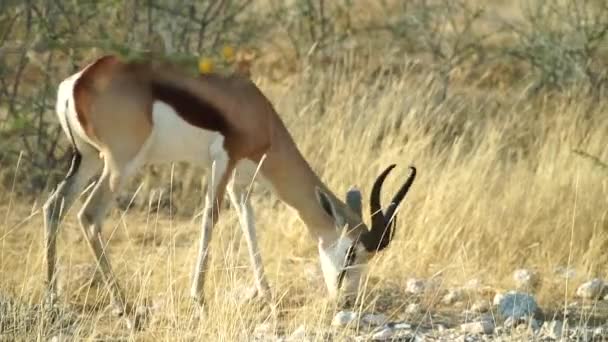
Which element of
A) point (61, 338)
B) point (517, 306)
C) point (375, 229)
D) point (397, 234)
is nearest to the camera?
point (61, 338)

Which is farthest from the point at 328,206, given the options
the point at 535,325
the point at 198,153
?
the point at 535,325

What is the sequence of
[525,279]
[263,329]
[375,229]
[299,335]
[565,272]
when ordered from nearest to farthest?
[299,335]
[263,329]
[375,229]
[525,279]
[565,272]

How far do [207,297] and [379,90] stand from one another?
16.8 feet

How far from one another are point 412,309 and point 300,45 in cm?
564

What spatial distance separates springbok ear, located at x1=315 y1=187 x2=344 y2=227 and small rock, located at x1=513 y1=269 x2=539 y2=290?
1178 millimetres

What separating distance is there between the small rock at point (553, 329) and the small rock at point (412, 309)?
76 cm

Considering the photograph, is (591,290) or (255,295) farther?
(591,290)

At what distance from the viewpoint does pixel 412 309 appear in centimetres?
672

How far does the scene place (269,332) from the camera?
614 centimetres

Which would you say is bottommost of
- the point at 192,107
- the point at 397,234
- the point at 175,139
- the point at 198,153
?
the point at 397,234

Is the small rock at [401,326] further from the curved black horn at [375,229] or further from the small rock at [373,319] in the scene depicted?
the curved black horn at [375,229]

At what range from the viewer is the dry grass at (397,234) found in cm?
640

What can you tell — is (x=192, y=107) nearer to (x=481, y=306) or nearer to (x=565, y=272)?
(x=481, y=306)

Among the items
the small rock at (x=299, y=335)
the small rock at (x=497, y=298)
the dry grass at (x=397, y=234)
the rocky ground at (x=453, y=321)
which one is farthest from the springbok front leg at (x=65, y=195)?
the small rock at (x=497, y=298)
